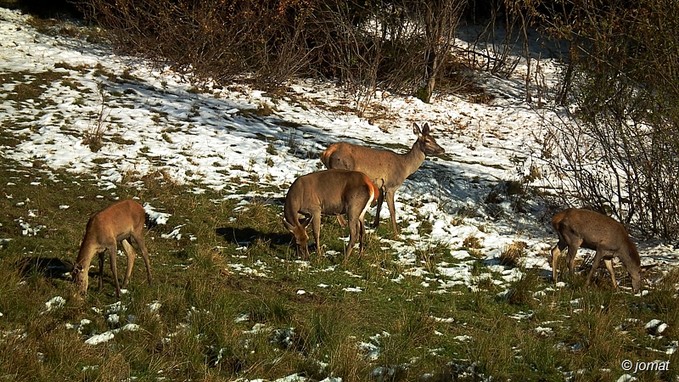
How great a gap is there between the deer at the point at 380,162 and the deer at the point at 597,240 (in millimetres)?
2755

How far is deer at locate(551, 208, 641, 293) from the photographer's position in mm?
9977

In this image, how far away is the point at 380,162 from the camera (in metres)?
12.9

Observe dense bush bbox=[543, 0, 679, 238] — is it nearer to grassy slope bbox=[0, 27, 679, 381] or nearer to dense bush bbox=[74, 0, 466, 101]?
grassy slope bbox=[0, 27, 679, 381]

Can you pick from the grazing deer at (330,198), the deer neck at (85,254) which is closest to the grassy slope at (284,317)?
the deer neck at (85,254)

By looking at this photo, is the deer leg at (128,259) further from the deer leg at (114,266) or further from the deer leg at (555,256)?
the deer leg at (555,256)

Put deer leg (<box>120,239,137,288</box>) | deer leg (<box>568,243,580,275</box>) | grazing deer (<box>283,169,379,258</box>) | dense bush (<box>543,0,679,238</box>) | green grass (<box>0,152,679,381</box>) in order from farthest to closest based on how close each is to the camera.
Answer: grazing deer (<box>283,169,379,258</box>)
dense bush (<box>543,0,679,238</box>)
deer leg (<box>568,243,580,275</box>)
deer leg (<box>120,239,137,288</box>)
green grass (<box>0,152,679,381</box>)

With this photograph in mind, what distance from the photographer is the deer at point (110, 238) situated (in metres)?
8.25

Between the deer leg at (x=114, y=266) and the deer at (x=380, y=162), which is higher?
the deer at (x=380, y=162)

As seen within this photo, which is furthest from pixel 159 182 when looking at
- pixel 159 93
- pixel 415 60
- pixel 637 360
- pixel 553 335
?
pixel 415 60

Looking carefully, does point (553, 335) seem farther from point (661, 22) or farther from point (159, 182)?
point (159, 182)

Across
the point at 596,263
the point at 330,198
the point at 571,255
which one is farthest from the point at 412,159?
the point at 596,263

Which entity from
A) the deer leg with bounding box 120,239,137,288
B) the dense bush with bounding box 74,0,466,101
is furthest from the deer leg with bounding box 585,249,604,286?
the dense bush with bounding box 74,0,466,101

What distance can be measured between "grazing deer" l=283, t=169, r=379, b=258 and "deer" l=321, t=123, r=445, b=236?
1.51m

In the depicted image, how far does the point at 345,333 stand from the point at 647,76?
5.91m
